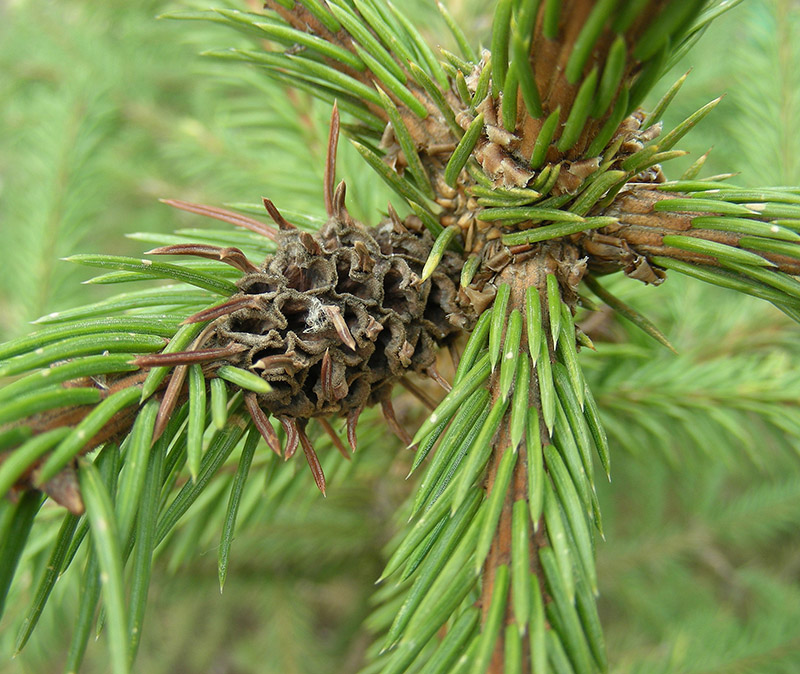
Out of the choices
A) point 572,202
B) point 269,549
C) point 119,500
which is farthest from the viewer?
point 269,549

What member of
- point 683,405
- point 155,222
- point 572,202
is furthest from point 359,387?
point 155,222

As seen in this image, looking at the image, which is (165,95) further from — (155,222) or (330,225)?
(330,225)

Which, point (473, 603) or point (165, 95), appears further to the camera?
point (165, 95)

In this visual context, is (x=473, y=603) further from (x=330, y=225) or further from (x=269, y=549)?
(x=269, y=549)

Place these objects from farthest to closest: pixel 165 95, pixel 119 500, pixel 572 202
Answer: pixel 165 95 → pixel 572 202 → pixel 119 500

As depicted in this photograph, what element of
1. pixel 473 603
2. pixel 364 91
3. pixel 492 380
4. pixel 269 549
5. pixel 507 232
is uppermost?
pixel 364 91

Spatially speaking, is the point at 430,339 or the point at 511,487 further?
the point at 430,339

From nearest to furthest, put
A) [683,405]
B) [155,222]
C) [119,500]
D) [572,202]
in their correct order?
[119,500]
[572,202]
[683,405]
[155,222]

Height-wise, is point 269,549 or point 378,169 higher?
point 378,169

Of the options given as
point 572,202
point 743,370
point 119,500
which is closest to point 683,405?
point 743,370
